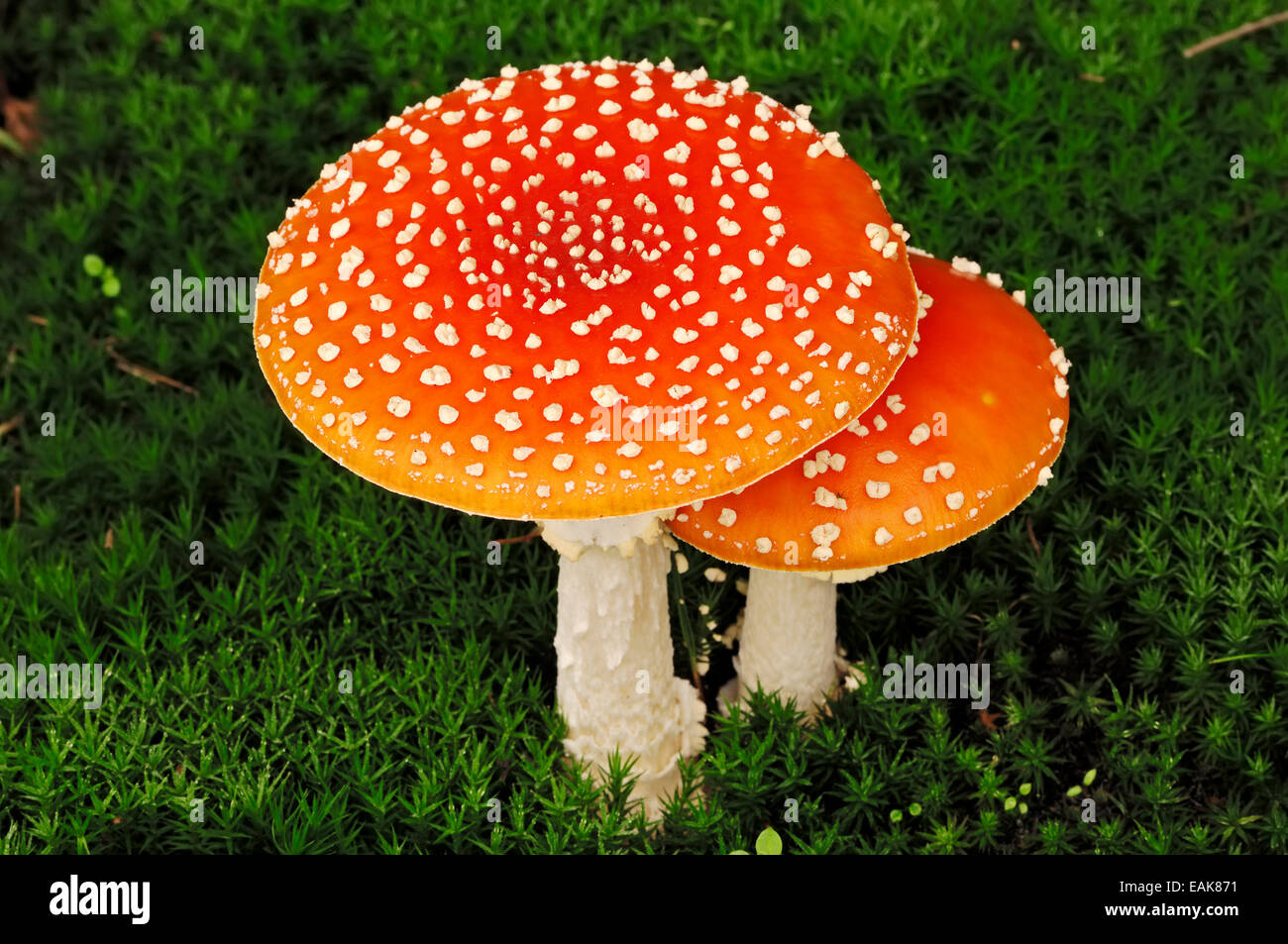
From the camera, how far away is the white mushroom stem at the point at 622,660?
311 cm

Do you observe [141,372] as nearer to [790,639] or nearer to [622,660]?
[622,660]

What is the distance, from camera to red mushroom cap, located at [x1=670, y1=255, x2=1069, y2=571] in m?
2.86

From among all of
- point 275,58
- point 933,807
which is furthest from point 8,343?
point 933,807

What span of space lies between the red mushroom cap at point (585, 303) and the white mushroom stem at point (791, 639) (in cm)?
89

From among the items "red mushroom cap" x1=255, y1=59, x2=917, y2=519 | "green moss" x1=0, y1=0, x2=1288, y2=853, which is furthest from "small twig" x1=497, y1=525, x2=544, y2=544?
"red mushroom cap" x1=255, y1=59, x2=917, y2=519

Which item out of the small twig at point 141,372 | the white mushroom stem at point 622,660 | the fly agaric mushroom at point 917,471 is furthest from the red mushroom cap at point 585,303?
the small twig at point 141,372

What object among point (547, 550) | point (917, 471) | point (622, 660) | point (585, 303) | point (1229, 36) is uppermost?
point (1229, 36)

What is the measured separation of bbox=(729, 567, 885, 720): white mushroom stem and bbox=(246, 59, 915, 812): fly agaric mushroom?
453mm

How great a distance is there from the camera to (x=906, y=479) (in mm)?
2867

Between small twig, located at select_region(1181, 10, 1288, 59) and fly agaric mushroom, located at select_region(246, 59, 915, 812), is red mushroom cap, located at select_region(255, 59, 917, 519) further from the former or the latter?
small twig, located at select_region(1181, 10, 1288, 59)

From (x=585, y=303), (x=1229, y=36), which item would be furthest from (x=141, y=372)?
(x=1229, y=36)

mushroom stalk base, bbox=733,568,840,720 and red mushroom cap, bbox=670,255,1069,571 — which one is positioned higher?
red mushroom cap, bbox=670,255,1069,571

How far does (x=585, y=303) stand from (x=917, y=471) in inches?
33.5

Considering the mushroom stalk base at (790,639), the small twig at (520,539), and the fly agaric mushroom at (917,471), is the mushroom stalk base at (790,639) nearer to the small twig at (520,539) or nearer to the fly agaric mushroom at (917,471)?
the fly agaric mushroom at (917,471)
